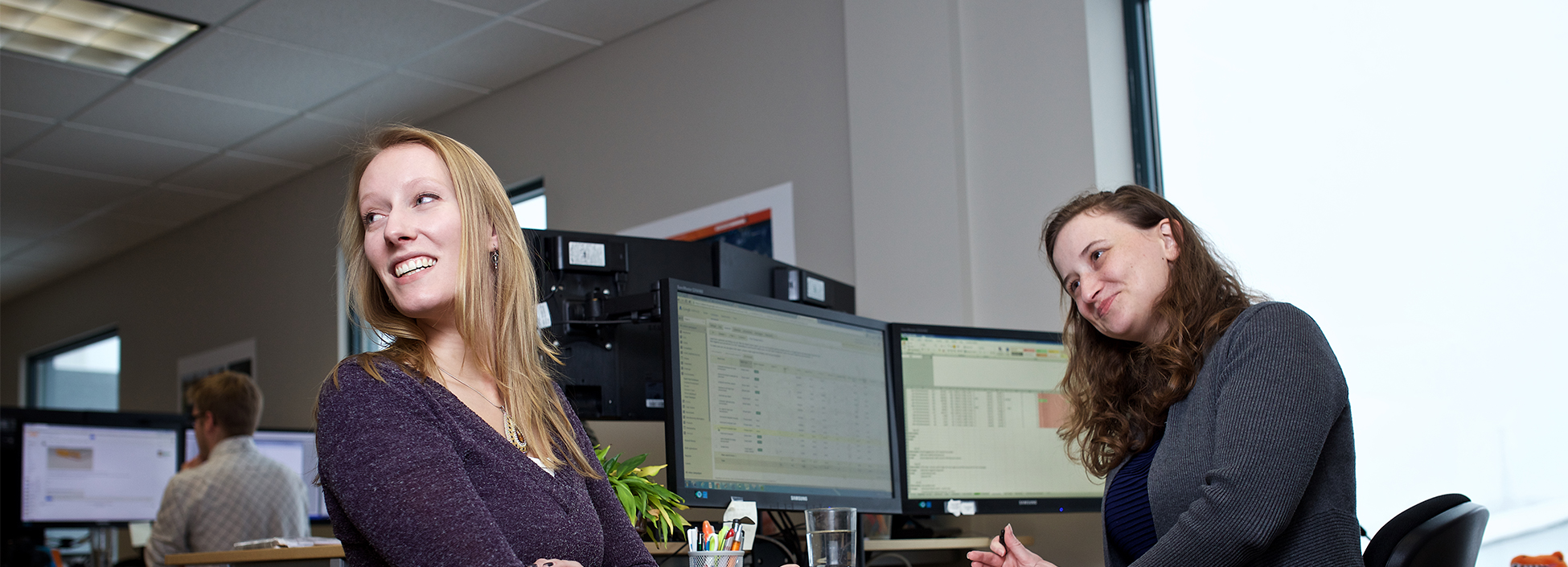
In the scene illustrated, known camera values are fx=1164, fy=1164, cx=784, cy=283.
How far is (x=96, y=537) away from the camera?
14.8ft

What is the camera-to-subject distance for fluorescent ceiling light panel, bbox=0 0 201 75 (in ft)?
12.8

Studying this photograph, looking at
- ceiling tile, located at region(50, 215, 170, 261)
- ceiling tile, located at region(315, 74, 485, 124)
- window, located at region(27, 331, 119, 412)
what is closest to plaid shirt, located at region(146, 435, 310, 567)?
ceiling tile, located at region(315, 74, 485, 124)

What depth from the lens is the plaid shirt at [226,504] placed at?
3592 millimetres

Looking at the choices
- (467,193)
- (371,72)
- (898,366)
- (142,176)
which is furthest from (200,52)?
(467,193)

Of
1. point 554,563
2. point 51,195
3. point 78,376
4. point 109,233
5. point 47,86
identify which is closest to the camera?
point 554,563

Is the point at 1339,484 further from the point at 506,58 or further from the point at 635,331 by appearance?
the point at 506,58

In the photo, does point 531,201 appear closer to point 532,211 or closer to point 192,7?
point 532,211

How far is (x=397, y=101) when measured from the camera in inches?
189

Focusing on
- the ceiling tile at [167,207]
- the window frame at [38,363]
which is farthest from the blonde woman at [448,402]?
the window frame at [38,363]

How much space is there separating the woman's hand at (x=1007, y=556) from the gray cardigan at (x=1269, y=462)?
175mm

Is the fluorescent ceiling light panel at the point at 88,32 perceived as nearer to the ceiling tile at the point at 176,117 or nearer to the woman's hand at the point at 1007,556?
the ceiling tile at the point at 176,117

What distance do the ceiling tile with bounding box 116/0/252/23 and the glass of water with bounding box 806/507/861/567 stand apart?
3.18 metres

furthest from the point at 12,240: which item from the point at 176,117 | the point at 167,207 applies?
the point at 176,117

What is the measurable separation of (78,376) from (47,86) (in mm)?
3549
